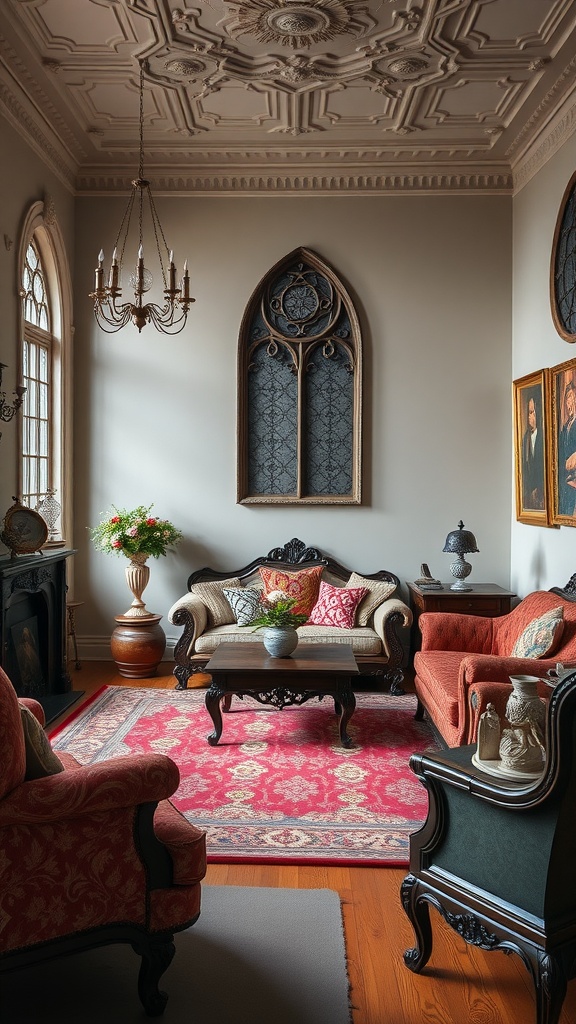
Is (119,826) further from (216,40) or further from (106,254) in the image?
(106,254)

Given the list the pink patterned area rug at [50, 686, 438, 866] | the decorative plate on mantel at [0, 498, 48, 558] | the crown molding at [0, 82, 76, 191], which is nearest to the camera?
the pink patterned area rug at [50, 686, 438, 866]

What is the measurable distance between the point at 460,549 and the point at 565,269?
87.7 inches

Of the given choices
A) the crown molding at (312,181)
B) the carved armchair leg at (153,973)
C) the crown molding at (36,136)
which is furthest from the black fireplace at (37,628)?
the crown molding at (312,181)

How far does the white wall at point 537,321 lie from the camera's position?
18.8ft

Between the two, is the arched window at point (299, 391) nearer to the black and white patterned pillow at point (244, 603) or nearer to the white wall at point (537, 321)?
the black and white patterned pillow at point (244, 603)

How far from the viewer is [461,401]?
279 inches

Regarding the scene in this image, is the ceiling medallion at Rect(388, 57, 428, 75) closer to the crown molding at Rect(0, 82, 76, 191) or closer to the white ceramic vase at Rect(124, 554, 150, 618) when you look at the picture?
the crown molding at Rect(0, 82, 76, 191)

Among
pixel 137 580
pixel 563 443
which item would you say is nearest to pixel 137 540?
pixel 137 580

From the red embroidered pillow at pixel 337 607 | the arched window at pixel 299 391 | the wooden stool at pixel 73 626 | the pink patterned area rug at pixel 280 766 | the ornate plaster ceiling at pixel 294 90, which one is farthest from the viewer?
the arched window at pixel 299 391

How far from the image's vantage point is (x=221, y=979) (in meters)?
2.53

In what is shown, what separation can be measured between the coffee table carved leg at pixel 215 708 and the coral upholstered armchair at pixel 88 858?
242 cm

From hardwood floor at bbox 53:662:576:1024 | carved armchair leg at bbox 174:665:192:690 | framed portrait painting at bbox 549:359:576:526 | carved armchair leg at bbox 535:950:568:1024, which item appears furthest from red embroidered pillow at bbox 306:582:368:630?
carved armchair leg at bbox 535:950:568:1024

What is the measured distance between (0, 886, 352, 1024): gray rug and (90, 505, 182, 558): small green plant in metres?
3.95

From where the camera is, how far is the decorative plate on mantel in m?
5.25
